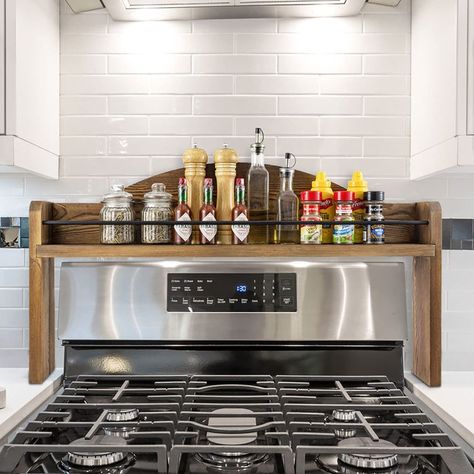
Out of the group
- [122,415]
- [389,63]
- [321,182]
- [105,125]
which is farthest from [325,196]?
[122,415]

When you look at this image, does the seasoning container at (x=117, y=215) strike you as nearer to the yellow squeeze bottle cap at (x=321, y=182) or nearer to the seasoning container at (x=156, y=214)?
the seasoning container at (x=156, y=214)

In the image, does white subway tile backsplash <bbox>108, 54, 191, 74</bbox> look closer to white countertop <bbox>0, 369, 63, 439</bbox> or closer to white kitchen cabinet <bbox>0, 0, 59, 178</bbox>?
white kitchen cabinet <bbox>0, 0, 59, 178</bbox>

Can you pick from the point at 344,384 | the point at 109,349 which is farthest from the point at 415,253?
the point at 109,349

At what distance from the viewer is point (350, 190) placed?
5.41 ft

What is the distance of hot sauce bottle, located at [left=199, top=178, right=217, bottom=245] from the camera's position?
5.16 ft

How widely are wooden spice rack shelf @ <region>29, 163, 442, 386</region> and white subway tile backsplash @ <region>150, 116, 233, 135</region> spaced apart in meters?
0.12

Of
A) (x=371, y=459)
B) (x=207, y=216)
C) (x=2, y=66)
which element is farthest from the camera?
(x=207, y=216)

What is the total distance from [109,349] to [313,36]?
109cm

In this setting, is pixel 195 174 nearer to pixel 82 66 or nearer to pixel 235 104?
pixel 235 104

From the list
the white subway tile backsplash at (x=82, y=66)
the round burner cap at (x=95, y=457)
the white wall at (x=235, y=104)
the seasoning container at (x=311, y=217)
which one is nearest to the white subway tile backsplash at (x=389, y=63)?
the white wall at (x=235, y=104)

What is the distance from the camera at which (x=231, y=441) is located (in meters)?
1.12

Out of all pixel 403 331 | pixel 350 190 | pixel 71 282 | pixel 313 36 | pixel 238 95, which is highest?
pixel 313 36

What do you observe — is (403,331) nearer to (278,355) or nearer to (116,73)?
(278,355)

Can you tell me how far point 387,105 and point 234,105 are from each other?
1.52 ft
